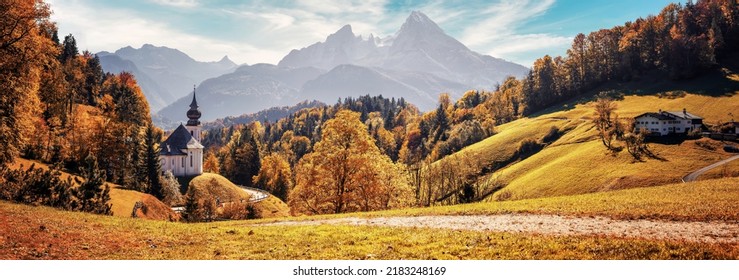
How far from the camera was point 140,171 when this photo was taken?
7325 centimetres

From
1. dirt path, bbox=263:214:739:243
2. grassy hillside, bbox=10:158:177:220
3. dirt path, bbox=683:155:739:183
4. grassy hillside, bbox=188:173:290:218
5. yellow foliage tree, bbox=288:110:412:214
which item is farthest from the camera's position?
grassy hillside, bbox=188:173:290:218

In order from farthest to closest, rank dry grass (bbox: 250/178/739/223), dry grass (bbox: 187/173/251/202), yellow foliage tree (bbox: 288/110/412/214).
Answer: dry grass (bbox: 187/173/251/202)
yellow foliage tree (bbox: 288/110/412/214)
dry grass (bbox: 250/178/739/223)

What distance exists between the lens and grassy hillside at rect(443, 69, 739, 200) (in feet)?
222

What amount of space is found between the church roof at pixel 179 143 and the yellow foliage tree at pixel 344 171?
69902mm

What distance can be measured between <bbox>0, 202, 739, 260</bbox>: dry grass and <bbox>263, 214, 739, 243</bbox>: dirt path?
2.28 metres

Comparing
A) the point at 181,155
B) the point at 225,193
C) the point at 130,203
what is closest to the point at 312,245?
the point at 130,203

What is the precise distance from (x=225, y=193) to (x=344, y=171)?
5303cm

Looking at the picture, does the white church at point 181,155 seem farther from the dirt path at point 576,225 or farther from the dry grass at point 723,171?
the dry grass at point 723,171

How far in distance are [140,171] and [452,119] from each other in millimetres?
133482

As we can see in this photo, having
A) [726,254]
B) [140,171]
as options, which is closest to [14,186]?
[726,254]

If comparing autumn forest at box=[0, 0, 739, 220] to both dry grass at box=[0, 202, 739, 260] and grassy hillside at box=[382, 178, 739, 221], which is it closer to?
dry grass at box=[0, 202, 739, 260]

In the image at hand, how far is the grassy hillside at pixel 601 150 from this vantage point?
67750 millimetres

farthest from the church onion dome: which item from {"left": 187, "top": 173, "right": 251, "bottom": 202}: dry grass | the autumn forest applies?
{"left": 187, "top": 173, "right": 251, "bottom": 202}: dry grass
